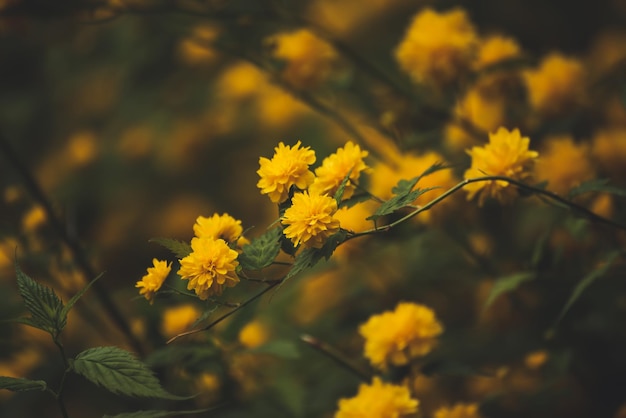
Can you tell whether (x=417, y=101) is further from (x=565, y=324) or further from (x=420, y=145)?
(x=565, y=324)

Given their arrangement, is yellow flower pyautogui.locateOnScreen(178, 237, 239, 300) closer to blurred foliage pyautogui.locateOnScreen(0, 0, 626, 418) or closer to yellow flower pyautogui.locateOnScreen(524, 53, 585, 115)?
blurred foliage pyautogui.locateOnScreen(0, 0, 626, 418)

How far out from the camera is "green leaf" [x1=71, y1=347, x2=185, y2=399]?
532mm

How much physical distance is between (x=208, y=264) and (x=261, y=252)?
48 millimetres

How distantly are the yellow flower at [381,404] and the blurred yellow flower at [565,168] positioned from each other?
0.41 meters

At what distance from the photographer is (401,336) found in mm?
737

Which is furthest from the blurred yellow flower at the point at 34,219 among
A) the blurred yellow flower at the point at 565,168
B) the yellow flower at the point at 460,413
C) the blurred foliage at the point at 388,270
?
the blurred yellow flower at the point at 565,168

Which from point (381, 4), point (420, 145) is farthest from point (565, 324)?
point (381, 4)

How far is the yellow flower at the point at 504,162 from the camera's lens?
2.16 ft

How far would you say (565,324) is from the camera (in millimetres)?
932

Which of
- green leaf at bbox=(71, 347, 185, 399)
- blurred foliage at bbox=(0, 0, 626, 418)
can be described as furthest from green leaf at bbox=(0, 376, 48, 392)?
blurred foliage at bbox=(0, 0, 626, 418)

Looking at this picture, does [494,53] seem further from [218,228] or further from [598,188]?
[218,228]

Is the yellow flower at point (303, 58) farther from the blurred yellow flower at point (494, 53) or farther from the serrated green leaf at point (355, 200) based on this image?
the serrated green leaf at point (355, 200)

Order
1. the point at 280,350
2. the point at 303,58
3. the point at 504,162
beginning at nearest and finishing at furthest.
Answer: the point at 504,162 → the point at 280,350 → the point at 303,58

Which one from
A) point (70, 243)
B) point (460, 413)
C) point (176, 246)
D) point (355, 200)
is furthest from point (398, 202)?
point (70, 243)
